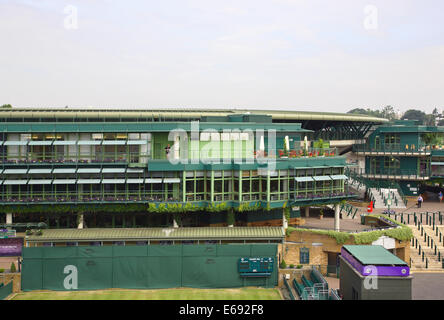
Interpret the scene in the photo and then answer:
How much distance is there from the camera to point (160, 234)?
4028 centimetres

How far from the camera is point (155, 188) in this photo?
44062 millimetres

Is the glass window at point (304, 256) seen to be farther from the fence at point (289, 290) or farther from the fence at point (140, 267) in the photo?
the fence at point (289, 290)

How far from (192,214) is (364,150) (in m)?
35.2

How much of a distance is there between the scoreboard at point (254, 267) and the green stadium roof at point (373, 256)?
312 inches

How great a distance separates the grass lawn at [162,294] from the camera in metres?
36.7

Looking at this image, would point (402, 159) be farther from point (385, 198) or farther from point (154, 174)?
point (154, 174)

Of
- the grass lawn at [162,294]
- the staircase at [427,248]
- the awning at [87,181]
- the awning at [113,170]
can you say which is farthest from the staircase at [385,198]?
the awning at [87,181]

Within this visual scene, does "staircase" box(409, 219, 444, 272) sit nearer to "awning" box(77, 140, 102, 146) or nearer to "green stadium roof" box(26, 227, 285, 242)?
"green stadium roof" box(26, 227, 285, 242)

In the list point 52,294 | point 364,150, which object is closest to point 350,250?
point 52,294

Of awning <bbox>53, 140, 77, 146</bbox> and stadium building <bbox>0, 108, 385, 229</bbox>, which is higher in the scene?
awning <bbox>53, 140, 77, 146</bbox>

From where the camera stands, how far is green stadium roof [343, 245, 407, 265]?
3023 cm

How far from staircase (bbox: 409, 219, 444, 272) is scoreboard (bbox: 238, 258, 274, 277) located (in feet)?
47.6

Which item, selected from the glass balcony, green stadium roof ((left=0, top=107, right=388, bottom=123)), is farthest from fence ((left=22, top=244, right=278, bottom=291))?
the glass balcony

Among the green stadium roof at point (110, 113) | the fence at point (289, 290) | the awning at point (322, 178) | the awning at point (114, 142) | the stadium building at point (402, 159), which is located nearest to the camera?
the fence at point (289, 290)
